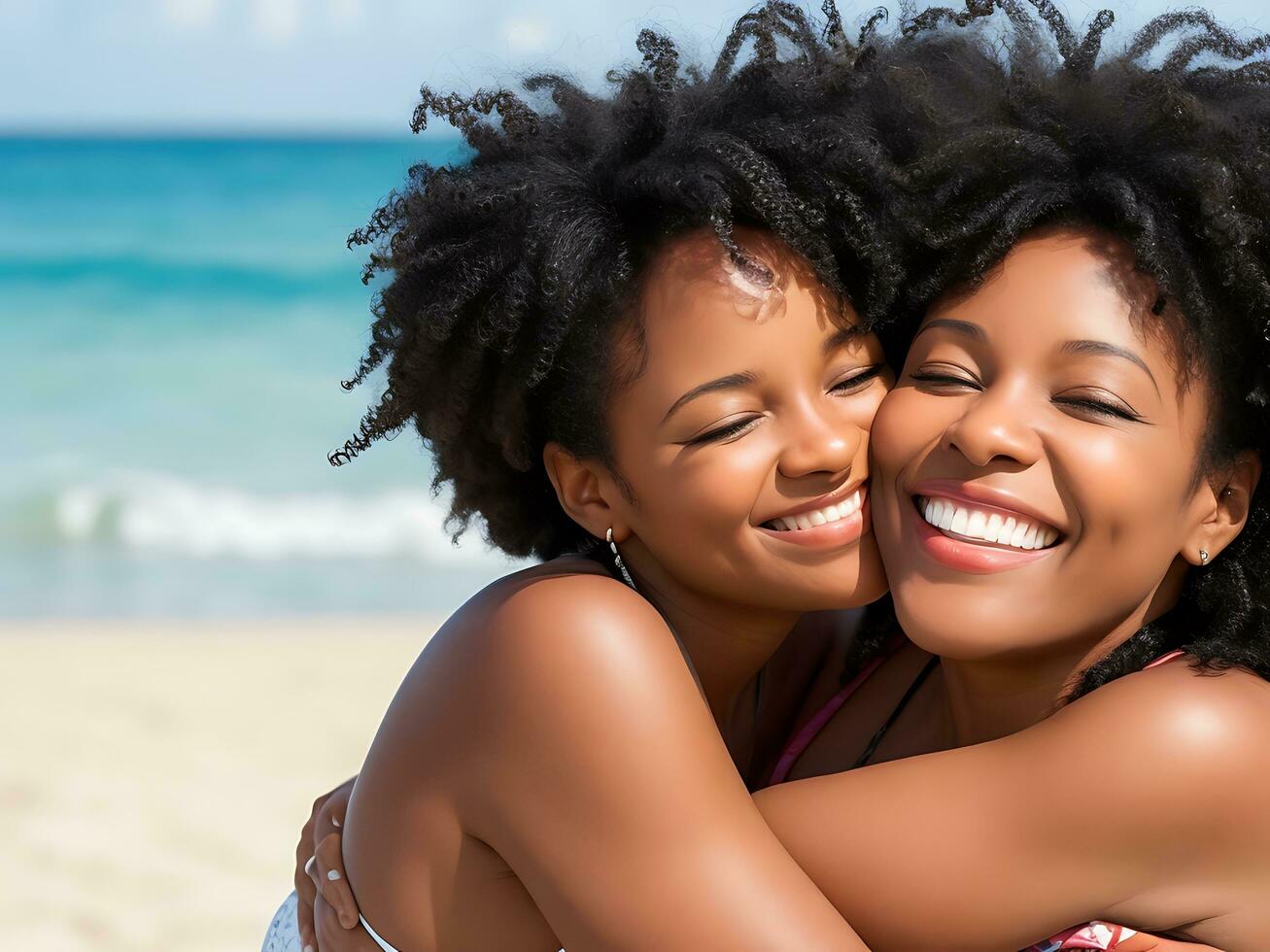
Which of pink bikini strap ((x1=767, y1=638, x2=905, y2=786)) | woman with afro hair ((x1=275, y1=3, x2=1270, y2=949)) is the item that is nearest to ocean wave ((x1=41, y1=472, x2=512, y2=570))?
pink bikini strap ((x1=767, y1=638, x2=905, y2=786))

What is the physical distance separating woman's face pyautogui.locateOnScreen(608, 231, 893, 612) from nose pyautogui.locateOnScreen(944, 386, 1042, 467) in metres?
0.27

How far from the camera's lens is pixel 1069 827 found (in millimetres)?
2627

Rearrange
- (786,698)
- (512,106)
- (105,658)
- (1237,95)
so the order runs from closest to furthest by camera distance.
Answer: (1237,95) → (512,106) → (786,698) → (105,658)

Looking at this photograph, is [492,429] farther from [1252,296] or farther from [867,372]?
[1252,296]

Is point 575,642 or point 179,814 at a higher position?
point 179,814

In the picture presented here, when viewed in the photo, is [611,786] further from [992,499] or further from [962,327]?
[962,327]

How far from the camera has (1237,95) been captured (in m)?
2.83

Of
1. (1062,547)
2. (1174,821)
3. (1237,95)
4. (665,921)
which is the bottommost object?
(665,921)

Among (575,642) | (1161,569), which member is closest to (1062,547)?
(1161,569)

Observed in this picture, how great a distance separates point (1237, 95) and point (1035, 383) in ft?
2.30

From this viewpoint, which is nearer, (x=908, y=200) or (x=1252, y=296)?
(x=1252, y=296)

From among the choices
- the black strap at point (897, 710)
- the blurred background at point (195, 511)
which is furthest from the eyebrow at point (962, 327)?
the black strap at point (897, 710)

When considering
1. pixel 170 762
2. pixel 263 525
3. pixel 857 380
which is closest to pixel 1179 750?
pixel 857 380

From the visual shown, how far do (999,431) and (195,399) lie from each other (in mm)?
14447
